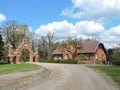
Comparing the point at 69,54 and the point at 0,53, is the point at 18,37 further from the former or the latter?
the point at 0,53

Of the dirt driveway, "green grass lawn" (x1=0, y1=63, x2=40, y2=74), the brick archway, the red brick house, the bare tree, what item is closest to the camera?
the dirt driveway

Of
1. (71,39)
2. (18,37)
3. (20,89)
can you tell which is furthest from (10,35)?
(20,89)

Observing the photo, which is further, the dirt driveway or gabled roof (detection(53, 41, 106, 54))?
gabled roof (detection(53, 41, 106, 54))

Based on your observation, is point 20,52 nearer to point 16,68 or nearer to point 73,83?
point 16,68

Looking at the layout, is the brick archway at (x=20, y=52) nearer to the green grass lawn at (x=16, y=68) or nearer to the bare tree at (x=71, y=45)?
the bare tree at (x=71, y=45)

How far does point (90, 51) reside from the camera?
8200 centimetres

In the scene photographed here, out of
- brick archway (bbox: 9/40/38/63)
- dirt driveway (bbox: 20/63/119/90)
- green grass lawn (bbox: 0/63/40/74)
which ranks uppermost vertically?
brick archway (bbox: 9/40/38/63)

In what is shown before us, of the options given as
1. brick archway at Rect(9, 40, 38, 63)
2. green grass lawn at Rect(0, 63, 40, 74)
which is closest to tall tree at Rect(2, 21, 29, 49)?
brick archway at Rect(9, 40, 38, 63)

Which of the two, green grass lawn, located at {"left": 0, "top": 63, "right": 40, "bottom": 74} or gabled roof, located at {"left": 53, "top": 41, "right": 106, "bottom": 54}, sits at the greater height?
gabled roof, located at {"left": 53, "top": 41, "right": 106, "bottom": 54}

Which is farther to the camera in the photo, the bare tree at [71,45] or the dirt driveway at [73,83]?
the bare tree at [71,45]

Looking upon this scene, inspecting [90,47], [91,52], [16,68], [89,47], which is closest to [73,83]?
[16,68]

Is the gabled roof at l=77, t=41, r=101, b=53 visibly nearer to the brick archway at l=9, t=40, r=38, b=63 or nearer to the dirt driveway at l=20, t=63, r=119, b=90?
the brick archway at l=9, t=40, r=38, b=63

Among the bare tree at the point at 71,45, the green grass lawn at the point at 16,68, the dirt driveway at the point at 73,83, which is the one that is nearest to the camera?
the dirt driveway at the point at 73,83

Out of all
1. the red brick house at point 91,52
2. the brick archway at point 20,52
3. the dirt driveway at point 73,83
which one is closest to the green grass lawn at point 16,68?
the dirt driveway at point 73,83
